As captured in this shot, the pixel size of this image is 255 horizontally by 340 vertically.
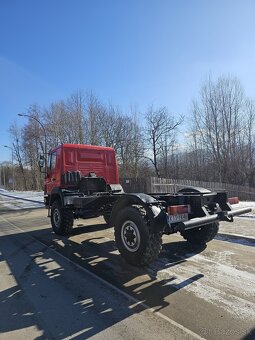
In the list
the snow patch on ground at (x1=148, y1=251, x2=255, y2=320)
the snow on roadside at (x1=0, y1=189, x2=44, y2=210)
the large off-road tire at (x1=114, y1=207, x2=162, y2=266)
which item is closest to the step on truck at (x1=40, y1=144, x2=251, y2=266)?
the large off-road tire at (x1=114, y1=207, x2=162, y2=266)

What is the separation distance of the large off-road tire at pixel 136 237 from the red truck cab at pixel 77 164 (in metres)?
4.15

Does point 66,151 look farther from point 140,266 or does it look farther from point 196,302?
point 196,302

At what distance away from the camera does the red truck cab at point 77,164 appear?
399 inches

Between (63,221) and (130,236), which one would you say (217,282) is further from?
(63,221)

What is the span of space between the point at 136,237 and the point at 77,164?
4.95 m

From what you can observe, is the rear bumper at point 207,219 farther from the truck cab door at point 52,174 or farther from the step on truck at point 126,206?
the truck cab door at point 52,174

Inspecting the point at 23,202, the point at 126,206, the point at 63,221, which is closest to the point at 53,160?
the point at 63,221

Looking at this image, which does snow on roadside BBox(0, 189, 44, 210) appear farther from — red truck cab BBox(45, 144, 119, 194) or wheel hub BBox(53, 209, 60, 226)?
wheel hub BBox(53, 209, 60, 226)

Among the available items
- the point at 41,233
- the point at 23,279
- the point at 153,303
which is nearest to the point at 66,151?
the point at 41,233

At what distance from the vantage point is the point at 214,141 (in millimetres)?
37875

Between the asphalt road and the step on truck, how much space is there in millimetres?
446

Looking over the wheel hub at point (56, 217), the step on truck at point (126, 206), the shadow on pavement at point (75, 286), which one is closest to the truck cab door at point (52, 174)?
the step on truck at point (126, 206)

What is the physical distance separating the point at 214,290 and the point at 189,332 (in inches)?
53.0

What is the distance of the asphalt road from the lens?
3650 millimetres
